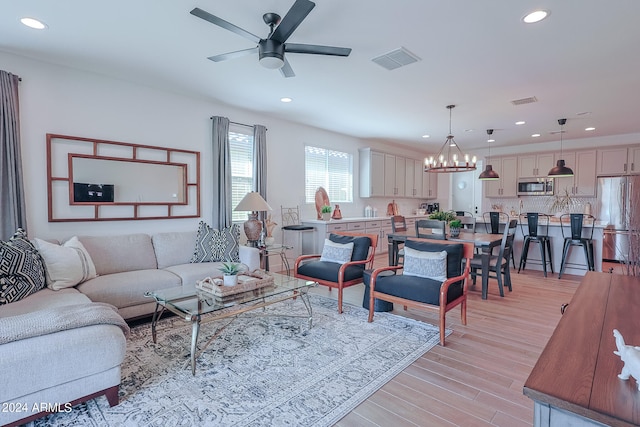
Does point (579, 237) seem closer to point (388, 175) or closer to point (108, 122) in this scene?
point (388, 175)

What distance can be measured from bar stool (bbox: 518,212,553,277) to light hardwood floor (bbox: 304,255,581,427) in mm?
1838

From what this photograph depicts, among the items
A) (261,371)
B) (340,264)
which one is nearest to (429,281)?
(340,264)

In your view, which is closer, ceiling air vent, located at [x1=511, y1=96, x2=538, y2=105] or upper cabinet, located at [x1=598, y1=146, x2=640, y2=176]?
ceiling air vent, located at [x1=511, y1=96, x2=538, y2=105]

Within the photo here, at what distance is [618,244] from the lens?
6.31 meters

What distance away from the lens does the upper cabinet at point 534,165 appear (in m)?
7.55

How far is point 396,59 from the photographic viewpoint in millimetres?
3225

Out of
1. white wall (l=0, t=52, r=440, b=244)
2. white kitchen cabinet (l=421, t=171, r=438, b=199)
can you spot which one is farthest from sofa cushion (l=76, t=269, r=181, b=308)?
white kitchen cabinet (l=421, t=171, r=438, b=199)

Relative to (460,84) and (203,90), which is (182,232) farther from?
(460,84)

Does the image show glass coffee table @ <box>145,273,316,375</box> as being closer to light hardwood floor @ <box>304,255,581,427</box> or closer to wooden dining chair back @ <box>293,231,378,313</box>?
wooden dining chair back @ <box>293,231,378,313</box>

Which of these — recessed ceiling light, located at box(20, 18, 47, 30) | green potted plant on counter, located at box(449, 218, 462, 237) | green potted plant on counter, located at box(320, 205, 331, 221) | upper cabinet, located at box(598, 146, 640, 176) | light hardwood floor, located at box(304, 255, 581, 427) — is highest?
recessed ceiling light, located at box(20, 18, 47, 30)

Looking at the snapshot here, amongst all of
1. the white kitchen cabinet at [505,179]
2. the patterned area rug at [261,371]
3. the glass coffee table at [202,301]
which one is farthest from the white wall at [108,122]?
the white kitchen cabinet at [505,179]

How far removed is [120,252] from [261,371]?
2265 millimetres

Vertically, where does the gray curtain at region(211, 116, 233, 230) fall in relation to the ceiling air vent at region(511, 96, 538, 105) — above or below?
below

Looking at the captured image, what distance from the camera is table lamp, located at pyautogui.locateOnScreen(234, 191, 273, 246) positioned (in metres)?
4.45
